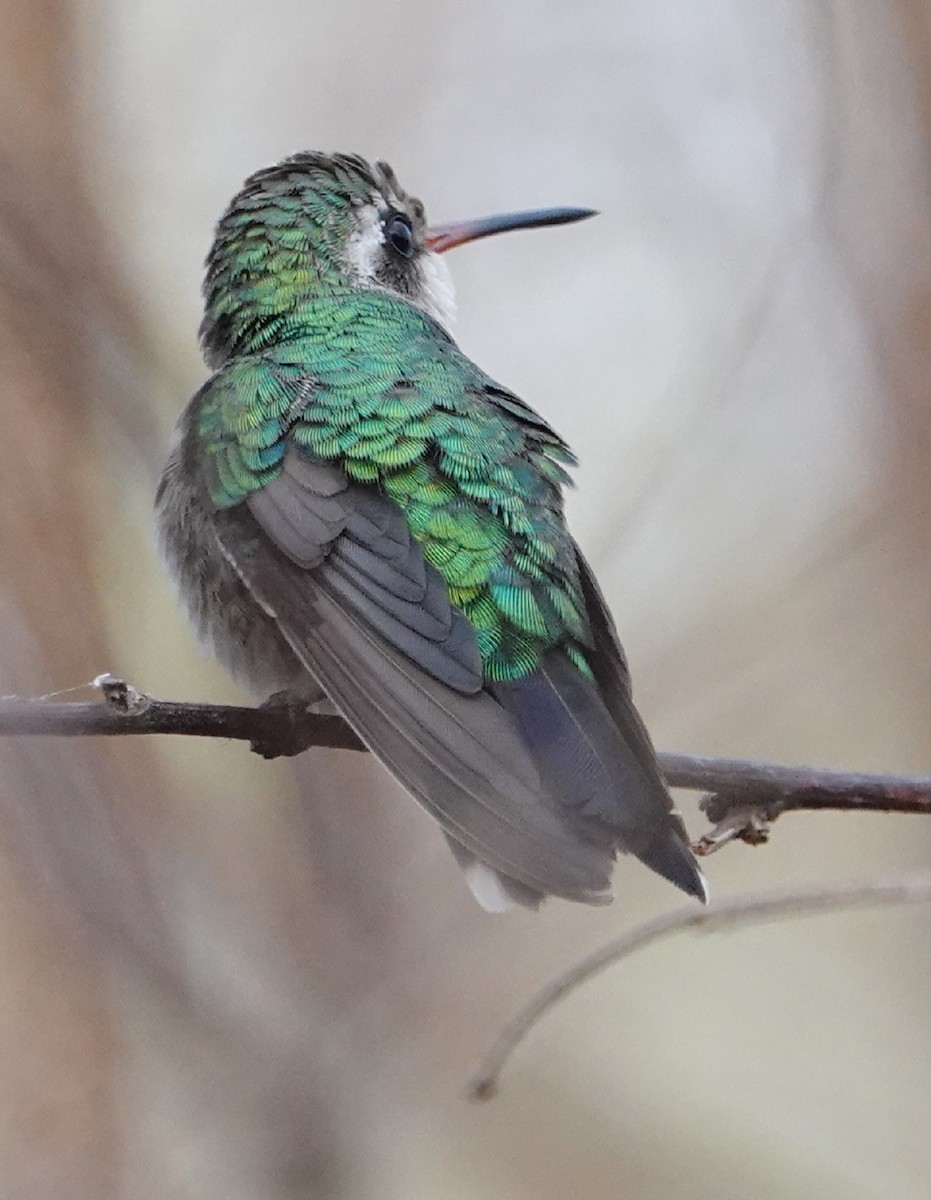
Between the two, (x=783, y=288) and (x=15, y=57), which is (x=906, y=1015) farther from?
(x=15, y=57)

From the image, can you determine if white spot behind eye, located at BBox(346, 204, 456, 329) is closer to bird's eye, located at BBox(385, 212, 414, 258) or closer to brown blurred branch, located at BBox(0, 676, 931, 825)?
bird's eye, located at BBox(385, 212, 414, 258)

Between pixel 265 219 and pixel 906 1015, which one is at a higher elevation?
pixel 265 219

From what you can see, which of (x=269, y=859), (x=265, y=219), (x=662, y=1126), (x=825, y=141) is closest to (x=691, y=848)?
(x=269, y=859)

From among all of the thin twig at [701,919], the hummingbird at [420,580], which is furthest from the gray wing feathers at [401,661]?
the thin twig at [701,919]

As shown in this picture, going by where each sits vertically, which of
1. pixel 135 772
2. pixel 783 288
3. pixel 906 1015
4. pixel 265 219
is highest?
pixel 265 219

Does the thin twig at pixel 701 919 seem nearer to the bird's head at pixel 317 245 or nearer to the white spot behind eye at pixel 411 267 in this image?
the bird's head at pixel 317 245

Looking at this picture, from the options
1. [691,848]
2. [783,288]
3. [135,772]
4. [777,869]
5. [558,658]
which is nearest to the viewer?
[691,848]
